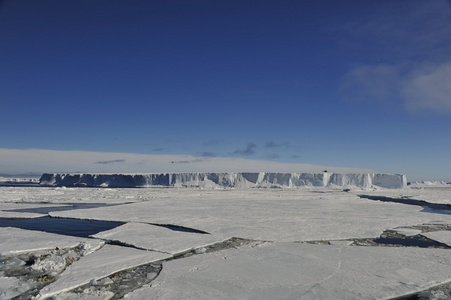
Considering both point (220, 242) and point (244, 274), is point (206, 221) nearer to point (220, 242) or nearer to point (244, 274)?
point (220, 242)

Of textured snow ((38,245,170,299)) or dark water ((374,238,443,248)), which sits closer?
textured snow ((38,245,170,299))

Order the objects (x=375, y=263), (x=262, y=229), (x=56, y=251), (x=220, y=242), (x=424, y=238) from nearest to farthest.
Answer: (x=375, y=263) < (x=56, y=251) < (x=220, y=242) < (x=424, y=238) < (x=262, y=229)

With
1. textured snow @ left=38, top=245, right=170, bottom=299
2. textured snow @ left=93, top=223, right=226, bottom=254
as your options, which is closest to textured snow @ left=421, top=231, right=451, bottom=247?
textured snow @ left=93, top=223, right=226, bottom=254

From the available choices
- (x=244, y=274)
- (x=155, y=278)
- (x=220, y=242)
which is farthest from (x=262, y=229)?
(x=155, y=278)

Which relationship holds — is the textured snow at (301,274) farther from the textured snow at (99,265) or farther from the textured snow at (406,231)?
the textured snow at (406,231)

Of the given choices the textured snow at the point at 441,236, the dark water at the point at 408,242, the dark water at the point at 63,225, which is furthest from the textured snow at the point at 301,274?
the dark water at the point at 63,225

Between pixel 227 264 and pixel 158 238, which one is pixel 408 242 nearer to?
pixel 227 264

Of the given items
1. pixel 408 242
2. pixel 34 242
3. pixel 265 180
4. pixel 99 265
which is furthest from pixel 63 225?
pixel 265 180

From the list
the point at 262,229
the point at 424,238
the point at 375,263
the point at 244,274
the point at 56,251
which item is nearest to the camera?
the point at 244,274

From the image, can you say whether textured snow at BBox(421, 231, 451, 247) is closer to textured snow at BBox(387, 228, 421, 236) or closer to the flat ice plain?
the flat ice plain
